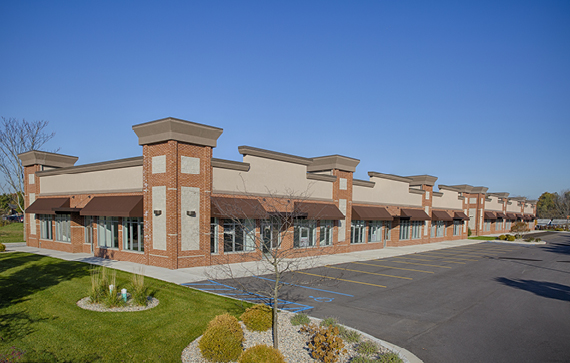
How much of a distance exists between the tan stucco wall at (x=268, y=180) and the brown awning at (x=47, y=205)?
12949 mm

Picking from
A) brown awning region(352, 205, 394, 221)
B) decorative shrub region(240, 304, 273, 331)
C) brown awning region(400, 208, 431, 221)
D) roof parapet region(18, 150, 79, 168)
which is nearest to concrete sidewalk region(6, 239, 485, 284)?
decorative shrub region(240, 304, 273, 331)

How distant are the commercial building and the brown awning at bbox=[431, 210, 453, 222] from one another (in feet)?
21.4

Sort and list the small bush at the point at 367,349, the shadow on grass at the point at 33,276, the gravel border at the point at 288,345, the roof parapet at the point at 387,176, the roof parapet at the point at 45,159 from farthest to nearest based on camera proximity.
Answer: the roof parapet at the point at 387,176, the roof parapet at the point at 45,159, the shadow on grass at the point at 33,276, the small bush at the point at 367,349, the gravel border at the point at 288,345

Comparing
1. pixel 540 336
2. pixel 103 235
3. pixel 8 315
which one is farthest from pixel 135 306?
pixel 103 235

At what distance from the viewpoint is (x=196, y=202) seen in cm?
1945

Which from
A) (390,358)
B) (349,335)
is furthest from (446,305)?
(390,358)

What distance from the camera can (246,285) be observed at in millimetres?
15109

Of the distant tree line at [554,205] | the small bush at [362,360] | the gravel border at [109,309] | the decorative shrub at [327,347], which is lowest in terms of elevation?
the distant tree line at [554,205]

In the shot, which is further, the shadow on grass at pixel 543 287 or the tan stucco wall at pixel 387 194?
the tan stucco wall at pixel 387 194

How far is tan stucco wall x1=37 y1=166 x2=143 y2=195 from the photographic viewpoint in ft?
68.5

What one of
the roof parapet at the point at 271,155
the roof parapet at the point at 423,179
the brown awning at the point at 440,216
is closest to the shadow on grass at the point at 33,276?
the roof parapet at the point at 271,155

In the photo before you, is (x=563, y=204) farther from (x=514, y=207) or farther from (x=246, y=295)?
(x=246, y=295)

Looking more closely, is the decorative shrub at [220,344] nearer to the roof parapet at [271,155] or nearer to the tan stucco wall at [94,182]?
the tan stucco wall at [94,182]

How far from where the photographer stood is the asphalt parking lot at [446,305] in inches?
355
